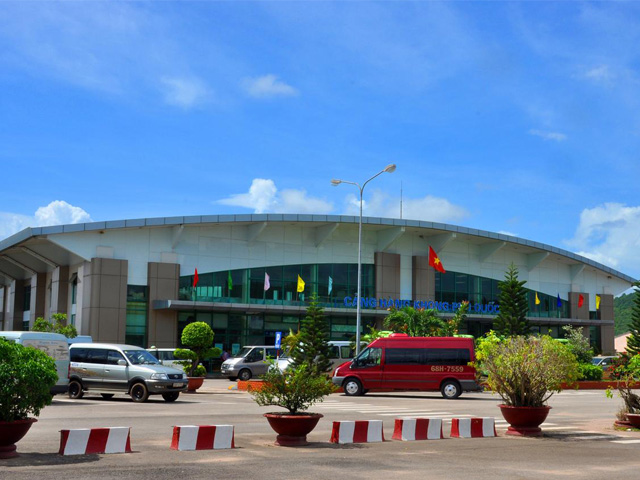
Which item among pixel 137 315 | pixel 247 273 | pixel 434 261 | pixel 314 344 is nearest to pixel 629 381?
pixel 314 344

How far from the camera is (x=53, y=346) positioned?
80.2 feet

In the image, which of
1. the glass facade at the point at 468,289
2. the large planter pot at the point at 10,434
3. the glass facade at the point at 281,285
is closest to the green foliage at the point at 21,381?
the large planter pot at the point at 10,434

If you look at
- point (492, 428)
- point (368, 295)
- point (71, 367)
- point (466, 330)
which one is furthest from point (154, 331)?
point (492, 428)

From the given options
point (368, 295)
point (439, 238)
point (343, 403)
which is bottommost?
point (343, 403)

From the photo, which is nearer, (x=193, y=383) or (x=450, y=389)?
(x=450, y=389)

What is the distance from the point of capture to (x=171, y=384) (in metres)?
24.5

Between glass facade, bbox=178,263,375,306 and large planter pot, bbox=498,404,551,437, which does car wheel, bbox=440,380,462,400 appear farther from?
glass facade, bbox=178,263,375,306

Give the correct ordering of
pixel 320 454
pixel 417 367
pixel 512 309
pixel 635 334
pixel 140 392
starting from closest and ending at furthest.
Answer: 1. pixel 320 454
2. pixel 140 392
3. pixel 417 367
4. pixel 635 334
5. pixel 512 309

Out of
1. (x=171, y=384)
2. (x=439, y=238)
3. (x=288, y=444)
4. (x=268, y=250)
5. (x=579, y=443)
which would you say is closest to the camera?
(x=288, y=444)

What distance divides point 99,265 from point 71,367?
18.7 meters

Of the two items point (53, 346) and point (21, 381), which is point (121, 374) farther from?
point (21, 381)

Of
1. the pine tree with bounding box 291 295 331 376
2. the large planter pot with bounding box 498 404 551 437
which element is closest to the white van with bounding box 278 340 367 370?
the pine tree with bounding box 291 295 331 376

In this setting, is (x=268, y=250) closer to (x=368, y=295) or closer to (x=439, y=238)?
(x=368, y=295)

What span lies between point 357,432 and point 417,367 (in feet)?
51.7
